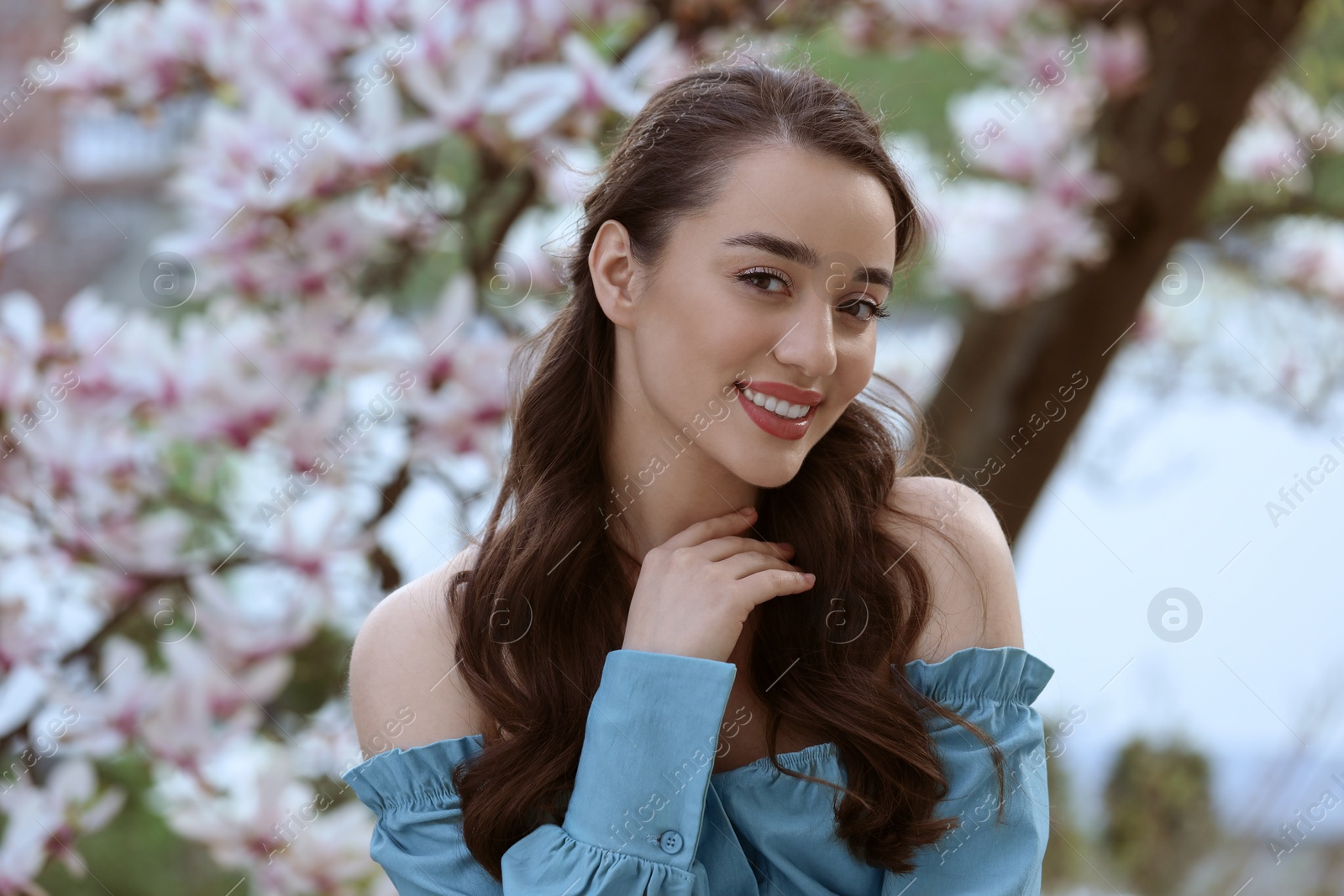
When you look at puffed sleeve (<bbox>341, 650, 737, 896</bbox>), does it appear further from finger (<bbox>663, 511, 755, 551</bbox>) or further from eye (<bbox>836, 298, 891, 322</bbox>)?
eye (<bbox>836, 298, 891, 322</bbox>)

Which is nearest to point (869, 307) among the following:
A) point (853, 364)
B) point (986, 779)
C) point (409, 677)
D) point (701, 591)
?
point (853, 364)

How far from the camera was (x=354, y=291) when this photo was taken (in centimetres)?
166

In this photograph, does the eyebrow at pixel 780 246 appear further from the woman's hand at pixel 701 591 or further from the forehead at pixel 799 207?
the woman's hand at pixel 701 591

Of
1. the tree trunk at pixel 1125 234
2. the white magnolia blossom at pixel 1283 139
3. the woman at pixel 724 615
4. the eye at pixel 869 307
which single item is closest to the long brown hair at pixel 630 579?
the woman at pixel 724 615

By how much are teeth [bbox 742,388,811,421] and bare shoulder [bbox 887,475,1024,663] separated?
197mm

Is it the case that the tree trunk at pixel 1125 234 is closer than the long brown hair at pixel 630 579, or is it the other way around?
the long brown hair at pixel 630 579

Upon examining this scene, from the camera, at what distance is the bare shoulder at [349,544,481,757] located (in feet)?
3.65

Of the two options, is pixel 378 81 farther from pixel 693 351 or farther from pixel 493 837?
pixel 493 837

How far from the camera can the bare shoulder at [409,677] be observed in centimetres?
111

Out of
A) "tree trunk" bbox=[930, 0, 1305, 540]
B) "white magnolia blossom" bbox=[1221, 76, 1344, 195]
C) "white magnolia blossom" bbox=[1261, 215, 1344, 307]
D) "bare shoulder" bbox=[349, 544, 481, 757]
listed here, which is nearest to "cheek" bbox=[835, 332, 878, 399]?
"bare shoulder" bbox=[349, 544, 481, 757]

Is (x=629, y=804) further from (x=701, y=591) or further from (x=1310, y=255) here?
(x=1310, y=255)

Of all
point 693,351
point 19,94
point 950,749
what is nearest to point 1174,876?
point 950,749

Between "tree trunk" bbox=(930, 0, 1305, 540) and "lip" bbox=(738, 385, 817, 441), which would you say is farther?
"tree trunk" bbox=(930, 0, 1305, 540)

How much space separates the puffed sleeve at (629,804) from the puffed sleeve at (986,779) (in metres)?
0.20
